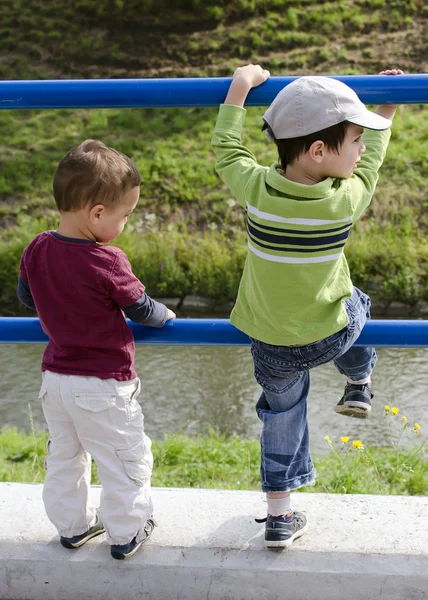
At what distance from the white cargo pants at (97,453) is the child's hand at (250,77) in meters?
0.68

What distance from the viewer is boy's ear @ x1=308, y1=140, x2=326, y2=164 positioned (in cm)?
164

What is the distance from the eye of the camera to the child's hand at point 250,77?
169 cm

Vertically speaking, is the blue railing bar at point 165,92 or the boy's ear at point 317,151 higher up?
the blue railing bar at point 165,92

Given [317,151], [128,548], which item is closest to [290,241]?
[317,151]

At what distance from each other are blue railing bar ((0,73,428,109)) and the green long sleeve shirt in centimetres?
6

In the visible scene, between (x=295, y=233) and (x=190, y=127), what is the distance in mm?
10695

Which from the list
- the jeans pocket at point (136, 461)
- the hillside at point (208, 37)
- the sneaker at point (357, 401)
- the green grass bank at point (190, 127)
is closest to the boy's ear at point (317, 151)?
the sneaker at point (357, 401)

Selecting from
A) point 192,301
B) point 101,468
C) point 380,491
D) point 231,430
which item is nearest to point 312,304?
point 101,468

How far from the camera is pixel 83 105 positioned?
178cm

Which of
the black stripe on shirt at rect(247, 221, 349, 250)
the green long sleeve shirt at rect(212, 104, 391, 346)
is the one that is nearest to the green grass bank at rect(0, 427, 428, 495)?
the green long sleeve shirt at rect(212, 104, 391, 346)

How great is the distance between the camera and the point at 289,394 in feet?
6.08

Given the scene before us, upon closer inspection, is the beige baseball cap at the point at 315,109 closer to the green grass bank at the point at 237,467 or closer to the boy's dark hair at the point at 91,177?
the boy's dark hair at the point at 91,177

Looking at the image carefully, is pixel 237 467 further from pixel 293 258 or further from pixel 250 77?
pixel 250 77

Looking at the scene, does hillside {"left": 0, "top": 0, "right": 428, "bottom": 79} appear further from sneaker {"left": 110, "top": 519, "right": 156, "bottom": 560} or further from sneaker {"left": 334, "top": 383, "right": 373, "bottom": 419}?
sneaker {"left": 110, "top": 519, "right": 156, "bottom": 560}
